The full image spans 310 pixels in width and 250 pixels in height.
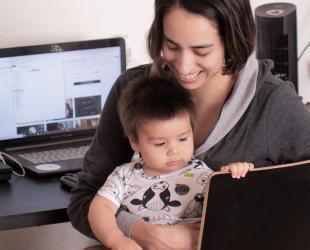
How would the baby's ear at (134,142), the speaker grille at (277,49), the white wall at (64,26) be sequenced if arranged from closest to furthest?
the baby's ear at (134,142)
the white wall at (64,26)
the speaker grille at (277,49)

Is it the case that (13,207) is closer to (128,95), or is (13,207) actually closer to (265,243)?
(128,95)

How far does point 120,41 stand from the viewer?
91.2 inches

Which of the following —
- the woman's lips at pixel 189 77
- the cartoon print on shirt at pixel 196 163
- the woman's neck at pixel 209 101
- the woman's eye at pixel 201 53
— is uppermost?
the woman's eye at pixel 201 53

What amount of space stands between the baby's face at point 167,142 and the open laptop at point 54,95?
627mm

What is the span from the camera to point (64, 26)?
2.39 metres

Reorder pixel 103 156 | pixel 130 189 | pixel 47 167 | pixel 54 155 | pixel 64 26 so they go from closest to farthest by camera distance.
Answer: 1. pixel 130 189
2. pixel 103 156
3. pixel 47 167
4. pixel 54 155
5. pixel 64 26

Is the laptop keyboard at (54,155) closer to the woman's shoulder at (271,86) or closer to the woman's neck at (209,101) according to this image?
the woman's neck at (209,101)

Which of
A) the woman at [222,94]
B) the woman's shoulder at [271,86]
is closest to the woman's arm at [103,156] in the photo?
the woman at [222,94]

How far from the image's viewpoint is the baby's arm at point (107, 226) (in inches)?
58.5

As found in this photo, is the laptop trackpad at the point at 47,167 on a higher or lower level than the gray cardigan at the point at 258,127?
lower

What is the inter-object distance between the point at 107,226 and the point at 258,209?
0.37 meters

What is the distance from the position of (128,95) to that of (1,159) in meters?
0.69

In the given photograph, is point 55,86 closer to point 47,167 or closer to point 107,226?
point 47,167

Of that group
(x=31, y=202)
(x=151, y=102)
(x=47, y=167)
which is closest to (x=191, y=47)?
(x=151, y=102)
